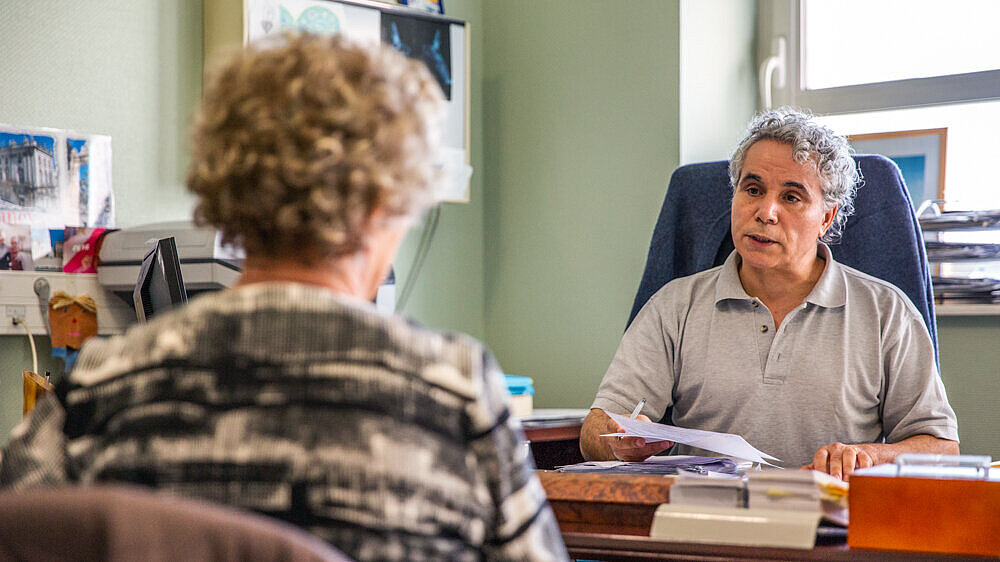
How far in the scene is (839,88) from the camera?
107 inches

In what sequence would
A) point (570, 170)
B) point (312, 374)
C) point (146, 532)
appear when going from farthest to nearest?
1. point (570, 170)
2. point (312, 374)
3. point (146, 532)

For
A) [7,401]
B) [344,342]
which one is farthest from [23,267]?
[344,342]

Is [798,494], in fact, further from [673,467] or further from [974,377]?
[974,377]

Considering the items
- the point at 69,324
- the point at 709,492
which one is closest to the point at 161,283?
the point at 69,324

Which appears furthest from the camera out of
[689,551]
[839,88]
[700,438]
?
[839,88]

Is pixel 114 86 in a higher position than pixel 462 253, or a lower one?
higher

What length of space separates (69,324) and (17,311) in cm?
10

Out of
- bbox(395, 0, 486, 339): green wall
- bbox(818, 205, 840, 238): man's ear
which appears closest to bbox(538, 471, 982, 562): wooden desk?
bbox(818, 205, 840, 238): man's ear

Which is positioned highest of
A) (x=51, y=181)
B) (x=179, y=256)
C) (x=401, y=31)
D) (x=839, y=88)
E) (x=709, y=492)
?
(x=401, y=31)

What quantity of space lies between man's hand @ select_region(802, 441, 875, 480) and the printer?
1085 mm

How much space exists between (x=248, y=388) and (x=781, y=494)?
59cm

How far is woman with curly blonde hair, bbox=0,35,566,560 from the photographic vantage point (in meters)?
0.71

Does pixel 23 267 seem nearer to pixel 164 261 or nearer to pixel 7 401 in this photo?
pixel 7 401

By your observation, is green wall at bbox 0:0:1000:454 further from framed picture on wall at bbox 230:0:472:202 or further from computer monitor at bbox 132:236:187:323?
computer monitor at bbox 132:236:187:323
